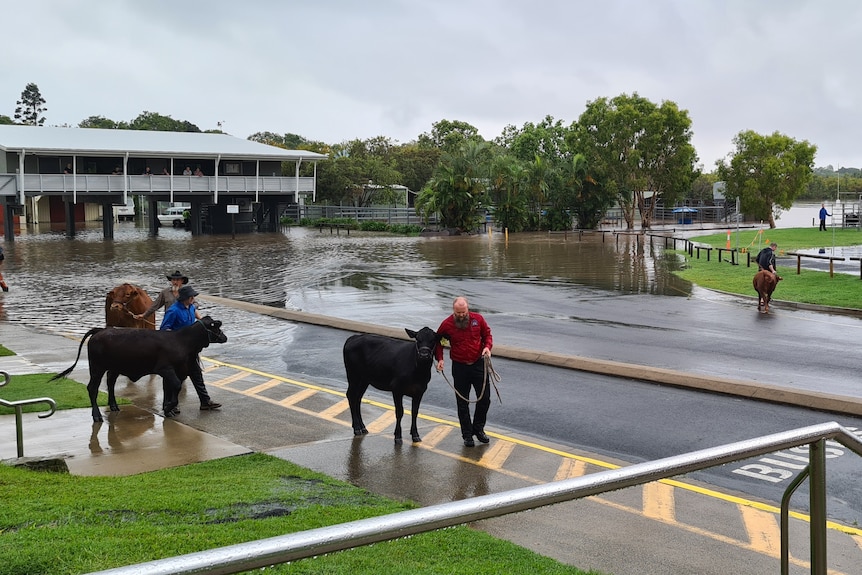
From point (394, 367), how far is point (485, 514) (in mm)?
8004

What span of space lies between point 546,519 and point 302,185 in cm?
6230

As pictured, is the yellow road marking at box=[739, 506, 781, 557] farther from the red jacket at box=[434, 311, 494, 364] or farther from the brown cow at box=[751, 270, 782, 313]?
the brown cow at box=[751, 270, 782, 313]

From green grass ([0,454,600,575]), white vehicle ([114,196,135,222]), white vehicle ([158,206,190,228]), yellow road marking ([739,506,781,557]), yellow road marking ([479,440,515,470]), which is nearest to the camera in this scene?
green grass ([0,454,600,575])

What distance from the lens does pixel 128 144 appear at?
6128 cm

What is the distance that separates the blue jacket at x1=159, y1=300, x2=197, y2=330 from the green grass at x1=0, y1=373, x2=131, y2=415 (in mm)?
1280

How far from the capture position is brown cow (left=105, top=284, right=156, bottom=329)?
622 inches

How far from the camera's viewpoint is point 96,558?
581 cm

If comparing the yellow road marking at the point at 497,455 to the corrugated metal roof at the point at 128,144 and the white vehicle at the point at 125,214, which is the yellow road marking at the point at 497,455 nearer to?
the corrugated metal roof at the point at 128,144

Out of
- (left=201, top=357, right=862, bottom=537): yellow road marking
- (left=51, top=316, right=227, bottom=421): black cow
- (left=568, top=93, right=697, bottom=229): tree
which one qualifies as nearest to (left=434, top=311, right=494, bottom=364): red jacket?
(left=201, top=357, right=862, bottom=537): yellow road marking

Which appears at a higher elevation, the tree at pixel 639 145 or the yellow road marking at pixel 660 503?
the tree at pixel 639 145

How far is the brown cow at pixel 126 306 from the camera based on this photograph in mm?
15805

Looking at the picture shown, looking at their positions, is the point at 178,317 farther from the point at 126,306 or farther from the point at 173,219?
the point at 173,219

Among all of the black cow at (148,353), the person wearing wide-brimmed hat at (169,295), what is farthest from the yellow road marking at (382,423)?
the person wearing wide-brimmed hat at (169,295)

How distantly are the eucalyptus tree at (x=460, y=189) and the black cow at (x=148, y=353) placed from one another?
50.6m
